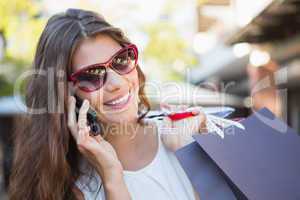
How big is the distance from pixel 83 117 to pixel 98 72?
0.60 ft

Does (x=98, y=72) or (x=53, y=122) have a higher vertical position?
(x=98, y=72)

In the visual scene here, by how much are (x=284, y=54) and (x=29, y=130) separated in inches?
283

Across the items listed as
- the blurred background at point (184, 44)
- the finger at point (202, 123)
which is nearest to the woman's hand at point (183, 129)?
the finger at point (202, 123)

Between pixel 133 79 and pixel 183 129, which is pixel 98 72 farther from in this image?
pixel 183 129

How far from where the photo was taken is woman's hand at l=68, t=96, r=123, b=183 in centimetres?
179

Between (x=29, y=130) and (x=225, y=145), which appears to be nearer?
(x=225, y=145)

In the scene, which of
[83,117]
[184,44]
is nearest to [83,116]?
[83,117]

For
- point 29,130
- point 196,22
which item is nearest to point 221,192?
point 29,130

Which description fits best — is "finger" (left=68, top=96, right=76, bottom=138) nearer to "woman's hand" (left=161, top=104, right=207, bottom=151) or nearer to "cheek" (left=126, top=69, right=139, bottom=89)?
"cheek" (left=126, top=69, right=139, bottom=89)

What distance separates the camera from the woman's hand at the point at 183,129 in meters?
1.85

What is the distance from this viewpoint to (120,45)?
1975 millimetres

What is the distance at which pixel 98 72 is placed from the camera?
1.89 metres

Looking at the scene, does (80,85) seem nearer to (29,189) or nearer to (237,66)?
(29,189)

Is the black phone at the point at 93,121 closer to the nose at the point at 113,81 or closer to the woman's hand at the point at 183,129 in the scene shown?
the nose at the point at 113,81
